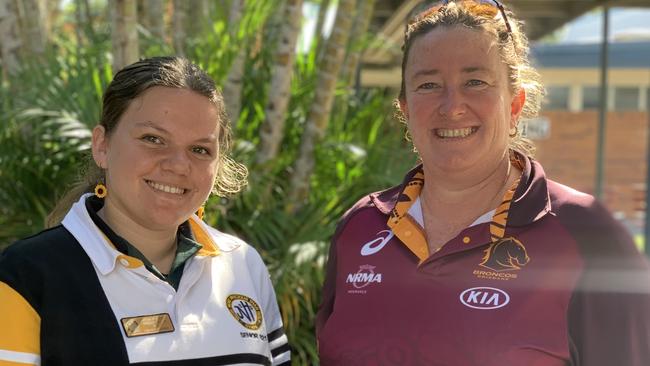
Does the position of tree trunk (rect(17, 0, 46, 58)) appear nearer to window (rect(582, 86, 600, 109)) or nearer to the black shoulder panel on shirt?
the black shoulder panel on shirt

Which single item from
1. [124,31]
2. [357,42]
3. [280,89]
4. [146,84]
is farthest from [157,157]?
[357,42]

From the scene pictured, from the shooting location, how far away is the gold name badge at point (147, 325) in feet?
6.56

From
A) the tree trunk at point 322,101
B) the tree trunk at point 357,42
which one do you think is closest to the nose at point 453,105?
the tree trunk at point 322,101

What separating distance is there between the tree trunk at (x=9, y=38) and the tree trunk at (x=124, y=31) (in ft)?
3.77

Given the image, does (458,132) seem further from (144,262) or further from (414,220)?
(144,262)

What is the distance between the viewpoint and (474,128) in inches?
90.9

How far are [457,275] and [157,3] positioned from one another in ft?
12.4

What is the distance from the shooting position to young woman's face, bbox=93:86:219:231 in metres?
2.15

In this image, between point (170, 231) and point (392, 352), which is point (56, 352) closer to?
point (170, 231)

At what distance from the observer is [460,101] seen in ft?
7.55

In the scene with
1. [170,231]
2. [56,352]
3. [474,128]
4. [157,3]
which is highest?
[157,3]

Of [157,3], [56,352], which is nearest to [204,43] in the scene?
[157,3]

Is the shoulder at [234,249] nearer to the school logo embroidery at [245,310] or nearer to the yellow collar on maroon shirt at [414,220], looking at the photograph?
the school logo embroidery at [245,310]

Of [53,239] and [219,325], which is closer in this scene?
[53,239]
